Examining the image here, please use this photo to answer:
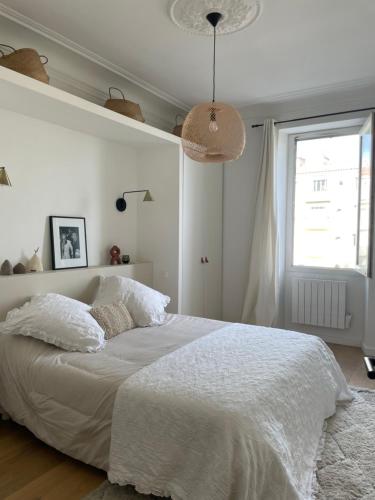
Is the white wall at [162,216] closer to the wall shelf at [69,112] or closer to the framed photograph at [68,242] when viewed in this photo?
the wall shelf at [69,112]

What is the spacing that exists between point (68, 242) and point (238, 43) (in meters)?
2.20

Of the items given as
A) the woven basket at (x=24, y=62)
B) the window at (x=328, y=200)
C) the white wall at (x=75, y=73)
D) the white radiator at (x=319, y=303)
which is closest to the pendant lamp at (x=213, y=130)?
the woven basket at (x=24, y=62)

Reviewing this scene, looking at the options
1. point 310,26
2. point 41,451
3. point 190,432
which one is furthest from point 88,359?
point 310,26

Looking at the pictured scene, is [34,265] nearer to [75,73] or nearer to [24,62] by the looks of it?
[24,62]

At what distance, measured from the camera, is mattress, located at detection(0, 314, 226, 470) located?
2012 mm

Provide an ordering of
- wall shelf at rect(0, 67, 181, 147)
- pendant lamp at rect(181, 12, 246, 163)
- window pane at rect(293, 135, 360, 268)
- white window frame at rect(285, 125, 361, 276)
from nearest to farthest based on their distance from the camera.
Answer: pendant lamp at rect(181, 12, 246, 163)
wall shelf at rect(0, 67, 181, 147)
window pane at rect(293, 135, 360, 268)
white window frame at rect(285, 125, 361, 276)

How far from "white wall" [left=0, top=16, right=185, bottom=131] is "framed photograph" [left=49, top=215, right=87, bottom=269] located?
1.17 m

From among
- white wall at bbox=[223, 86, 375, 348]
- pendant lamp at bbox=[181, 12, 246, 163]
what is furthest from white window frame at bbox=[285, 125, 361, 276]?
pendant lamp at bbox=[181, 12, 246, 163]

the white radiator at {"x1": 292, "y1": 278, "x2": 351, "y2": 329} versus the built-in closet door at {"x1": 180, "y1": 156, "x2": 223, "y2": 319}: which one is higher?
the built-in closet door at {"x1": 180, "y1": 156, "x2": 223, "y2": 319}

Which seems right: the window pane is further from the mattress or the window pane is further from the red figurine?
the mattress

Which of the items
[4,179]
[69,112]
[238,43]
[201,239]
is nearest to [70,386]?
[4,179]

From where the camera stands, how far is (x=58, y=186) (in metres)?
3.35

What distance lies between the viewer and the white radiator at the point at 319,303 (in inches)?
170

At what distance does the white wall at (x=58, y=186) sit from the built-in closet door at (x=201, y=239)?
0.63 m
